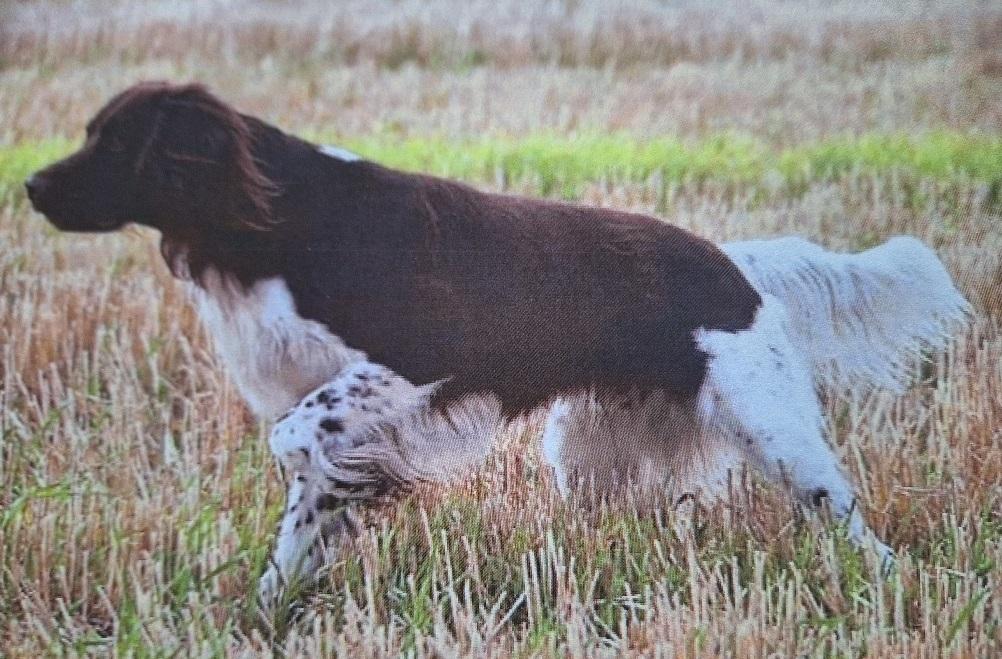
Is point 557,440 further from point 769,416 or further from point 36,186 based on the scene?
point 36,186

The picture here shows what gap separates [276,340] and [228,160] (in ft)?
1.01

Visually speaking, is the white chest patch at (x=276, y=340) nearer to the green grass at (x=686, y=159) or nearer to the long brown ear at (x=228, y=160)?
the long brown ear at (x=228, y=160)

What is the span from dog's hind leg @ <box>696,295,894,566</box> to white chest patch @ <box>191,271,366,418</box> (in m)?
0.60

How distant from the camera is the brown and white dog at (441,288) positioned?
1.99 metres

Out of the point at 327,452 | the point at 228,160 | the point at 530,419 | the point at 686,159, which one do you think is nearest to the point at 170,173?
the point at 228,160

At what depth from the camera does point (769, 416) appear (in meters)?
2.03

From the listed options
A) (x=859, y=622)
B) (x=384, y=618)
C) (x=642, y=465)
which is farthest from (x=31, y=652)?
(x=859, y=622)

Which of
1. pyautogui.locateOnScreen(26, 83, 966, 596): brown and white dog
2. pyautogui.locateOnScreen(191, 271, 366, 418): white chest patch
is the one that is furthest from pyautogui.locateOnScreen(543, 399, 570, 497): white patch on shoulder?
pyautogui.locateOnScreen(191, 271, 366, 418): white chest patch

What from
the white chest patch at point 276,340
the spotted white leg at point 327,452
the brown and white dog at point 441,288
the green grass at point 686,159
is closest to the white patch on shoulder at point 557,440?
the brown and white dog at point 441,288

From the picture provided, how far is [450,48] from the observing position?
106 inches

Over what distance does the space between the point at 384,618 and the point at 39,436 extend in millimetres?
831

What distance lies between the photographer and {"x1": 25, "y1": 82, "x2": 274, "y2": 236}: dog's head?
1.97 metres

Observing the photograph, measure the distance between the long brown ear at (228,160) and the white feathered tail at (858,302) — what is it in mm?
822

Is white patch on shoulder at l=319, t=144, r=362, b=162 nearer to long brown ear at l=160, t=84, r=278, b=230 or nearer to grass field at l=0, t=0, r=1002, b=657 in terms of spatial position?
long brown ear at l=160, t=84, r=278, b=230
